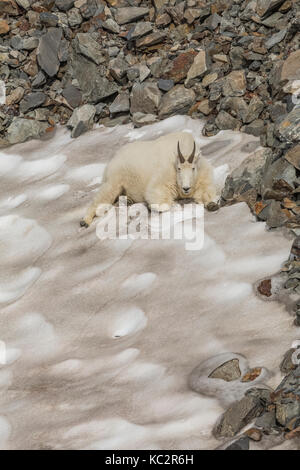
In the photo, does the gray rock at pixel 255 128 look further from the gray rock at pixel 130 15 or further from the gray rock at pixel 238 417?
the gray rock at pixel 238 417

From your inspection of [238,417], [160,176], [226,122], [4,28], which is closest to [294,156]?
[160,176]

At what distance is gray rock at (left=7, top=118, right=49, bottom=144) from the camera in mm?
15945

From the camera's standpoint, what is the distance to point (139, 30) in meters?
16.5

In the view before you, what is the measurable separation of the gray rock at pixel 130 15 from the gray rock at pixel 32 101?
8.91 feet

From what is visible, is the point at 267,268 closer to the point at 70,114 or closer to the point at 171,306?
the point at 171,306

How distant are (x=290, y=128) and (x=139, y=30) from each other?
610cm

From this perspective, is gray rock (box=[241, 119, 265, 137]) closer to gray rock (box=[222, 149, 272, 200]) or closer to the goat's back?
gray rock (box=[222, 149, 272, 200])

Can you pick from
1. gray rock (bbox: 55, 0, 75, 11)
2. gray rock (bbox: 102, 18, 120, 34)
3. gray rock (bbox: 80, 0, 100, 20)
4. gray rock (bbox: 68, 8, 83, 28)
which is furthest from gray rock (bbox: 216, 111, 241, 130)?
gray rock (bbox: 55, 0, 75, 11)

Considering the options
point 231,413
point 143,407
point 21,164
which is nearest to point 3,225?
point 21,164

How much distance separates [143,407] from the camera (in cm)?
784

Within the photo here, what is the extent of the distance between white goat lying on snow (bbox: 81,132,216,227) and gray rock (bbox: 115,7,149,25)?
222 inches

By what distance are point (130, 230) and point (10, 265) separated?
2.20m

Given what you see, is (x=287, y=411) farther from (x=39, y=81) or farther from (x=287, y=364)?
(x=39, y=81)

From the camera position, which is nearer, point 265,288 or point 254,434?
point 254,434
